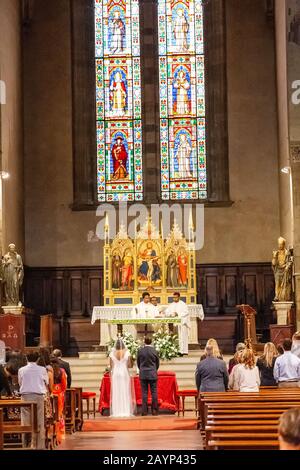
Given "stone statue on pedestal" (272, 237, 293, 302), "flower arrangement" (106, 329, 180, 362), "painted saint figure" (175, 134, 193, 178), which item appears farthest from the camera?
"painted saint figure" (175, 134, 193, 178)

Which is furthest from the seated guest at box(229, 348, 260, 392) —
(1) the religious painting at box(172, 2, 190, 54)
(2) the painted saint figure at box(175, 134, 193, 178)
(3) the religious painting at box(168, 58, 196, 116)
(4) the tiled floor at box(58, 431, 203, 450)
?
(1) the religious painting at box(172, 2, 190, 54)

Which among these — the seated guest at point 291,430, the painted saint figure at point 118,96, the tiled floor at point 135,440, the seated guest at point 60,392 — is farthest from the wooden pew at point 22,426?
the painted saint figure at point 118,96

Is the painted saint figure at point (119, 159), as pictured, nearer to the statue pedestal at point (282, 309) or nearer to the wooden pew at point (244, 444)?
the statue pedestal at point (282, 309)

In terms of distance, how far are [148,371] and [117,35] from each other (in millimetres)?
13396

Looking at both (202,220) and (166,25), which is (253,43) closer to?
(166,25)

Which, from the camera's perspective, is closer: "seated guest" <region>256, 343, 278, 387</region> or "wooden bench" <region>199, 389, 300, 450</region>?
"wooden bench" <region>199, 389, 300, 450</region>

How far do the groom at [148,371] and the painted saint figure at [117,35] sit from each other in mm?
12698

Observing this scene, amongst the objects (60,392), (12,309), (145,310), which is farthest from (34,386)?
(12,309)

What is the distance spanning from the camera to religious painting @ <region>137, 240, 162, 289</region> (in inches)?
902

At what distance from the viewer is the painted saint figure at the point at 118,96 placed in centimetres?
2650

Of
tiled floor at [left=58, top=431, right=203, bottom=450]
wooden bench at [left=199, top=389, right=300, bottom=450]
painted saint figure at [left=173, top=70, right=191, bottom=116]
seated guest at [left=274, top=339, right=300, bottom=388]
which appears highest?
painted saint figure at [left=173, top=70, right=191, bottom=116]

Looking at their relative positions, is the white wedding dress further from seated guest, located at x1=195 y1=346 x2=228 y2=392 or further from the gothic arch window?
the gothic arch window

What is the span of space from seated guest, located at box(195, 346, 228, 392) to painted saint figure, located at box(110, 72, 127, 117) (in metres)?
14.5

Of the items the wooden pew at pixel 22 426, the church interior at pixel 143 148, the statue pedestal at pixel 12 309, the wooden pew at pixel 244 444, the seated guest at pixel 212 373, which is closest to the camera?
the wooden pew at pixel 244 444
